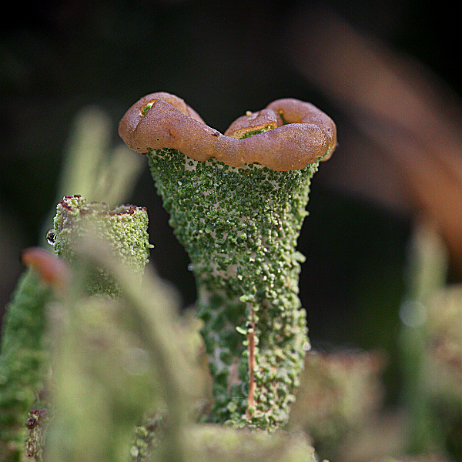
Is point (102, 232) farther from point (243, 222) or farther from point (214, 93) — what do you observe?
point (214, 93)

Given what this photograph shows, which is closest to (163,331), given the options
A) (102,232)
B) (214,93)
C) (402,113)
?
(102,232)

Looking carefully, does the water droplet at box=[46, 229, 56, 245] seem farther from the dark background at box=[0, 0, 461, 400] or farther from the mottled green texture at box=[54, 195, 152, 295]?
the dark background at box=[0, 0, 461, 400]

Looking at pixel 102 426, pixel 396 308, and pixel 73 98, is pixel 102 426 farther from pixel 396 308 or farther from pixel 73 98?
pixel 396 308

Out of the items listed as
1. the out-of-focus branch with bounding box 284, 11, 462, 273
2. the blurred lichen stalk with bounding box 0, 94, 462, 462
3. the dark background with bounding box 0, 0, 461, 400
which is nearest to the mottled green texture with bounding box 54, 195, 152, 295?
the blurred lichen stalk with bounding box 0, 94, 462, 462

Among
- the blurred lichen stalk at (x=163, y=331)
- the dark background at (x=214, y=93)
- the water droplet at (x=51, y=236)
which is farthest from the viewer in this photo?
the dark background at (x=214, y=93)

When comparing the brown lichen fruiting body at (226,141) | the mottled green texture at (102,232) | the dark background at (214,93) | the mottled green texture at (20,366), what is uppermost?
the dark background at (214,93)

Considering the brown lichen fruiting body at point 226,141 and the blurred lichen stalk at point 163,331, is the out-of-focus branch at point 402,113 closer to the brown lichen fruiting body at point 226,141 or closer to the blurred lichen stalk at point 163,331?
the blurred lichen stalk at point 163,331

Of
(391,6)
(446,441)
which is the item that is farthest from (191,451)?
(391,6)

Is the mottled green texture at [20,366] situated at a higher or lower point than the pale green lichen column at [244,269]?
lower

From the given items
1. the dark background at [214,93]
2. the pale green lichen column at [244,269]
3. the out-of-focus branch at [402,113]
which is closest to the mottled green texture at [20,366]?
the pale green lichen column at [244,269]
